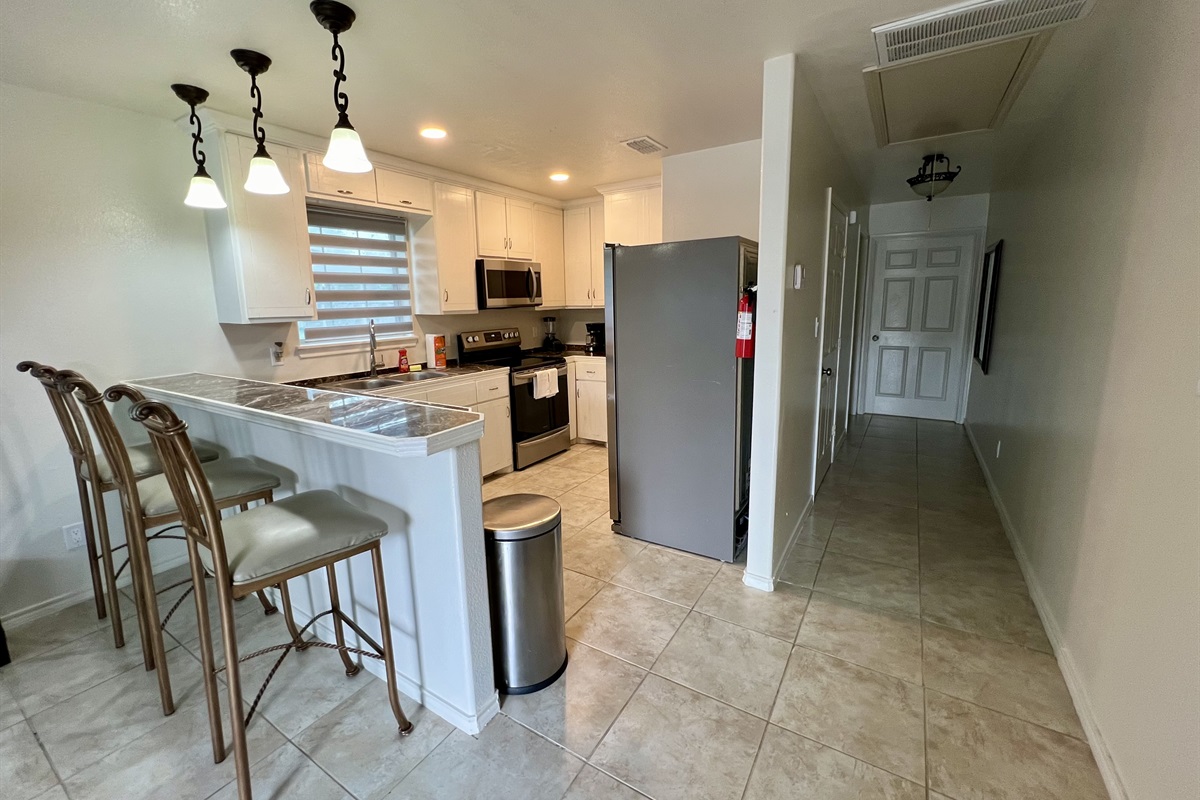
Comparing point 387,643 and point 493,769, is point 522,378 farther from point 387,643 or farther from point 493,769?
point 493,769

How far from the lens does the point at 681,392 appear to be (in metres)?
2.67

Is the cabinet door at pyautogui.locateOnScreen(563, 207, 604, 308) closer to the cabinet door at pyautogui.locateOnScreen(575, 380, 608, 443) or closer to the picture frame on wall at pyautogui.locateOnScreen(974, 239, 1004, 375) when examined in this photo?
the cabinet door at pyautogui.locateOnScreen(575, 380, 608, 443)

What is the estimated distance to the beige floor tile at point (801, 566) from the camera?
98.8 inches

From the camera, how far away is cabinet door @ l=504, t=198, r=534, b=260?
4340 mm

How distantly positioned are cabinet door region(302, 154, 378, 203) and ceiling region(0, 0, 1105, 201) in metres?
0.22

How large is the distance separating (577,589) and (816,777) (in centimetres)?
125

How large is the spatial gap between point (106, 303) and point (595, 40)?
2.59m

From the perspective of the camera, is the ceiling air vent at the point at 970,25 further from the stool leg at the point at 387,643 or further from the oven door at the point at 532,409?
the oven door at the point at 532,409

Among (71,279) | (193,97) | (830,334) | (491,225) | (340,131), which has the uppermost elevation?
(193,97)

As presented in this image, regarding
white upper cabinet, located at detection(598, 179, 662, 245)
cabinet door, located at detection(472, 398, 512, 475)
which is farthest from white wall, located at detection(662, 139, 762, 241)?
cabinet door, located at detection(472, 398, 512, 475)

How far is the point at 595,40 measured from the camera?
6.33 feet

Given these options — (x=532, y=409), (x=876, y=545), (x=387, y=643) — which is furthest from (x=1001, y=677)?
(x=532, y=409)

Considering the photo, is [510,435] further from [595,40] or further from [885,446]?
[885,446]

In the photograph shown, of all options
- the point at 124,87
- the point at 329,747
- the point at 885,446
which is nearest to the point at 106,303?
the point at 124,87
